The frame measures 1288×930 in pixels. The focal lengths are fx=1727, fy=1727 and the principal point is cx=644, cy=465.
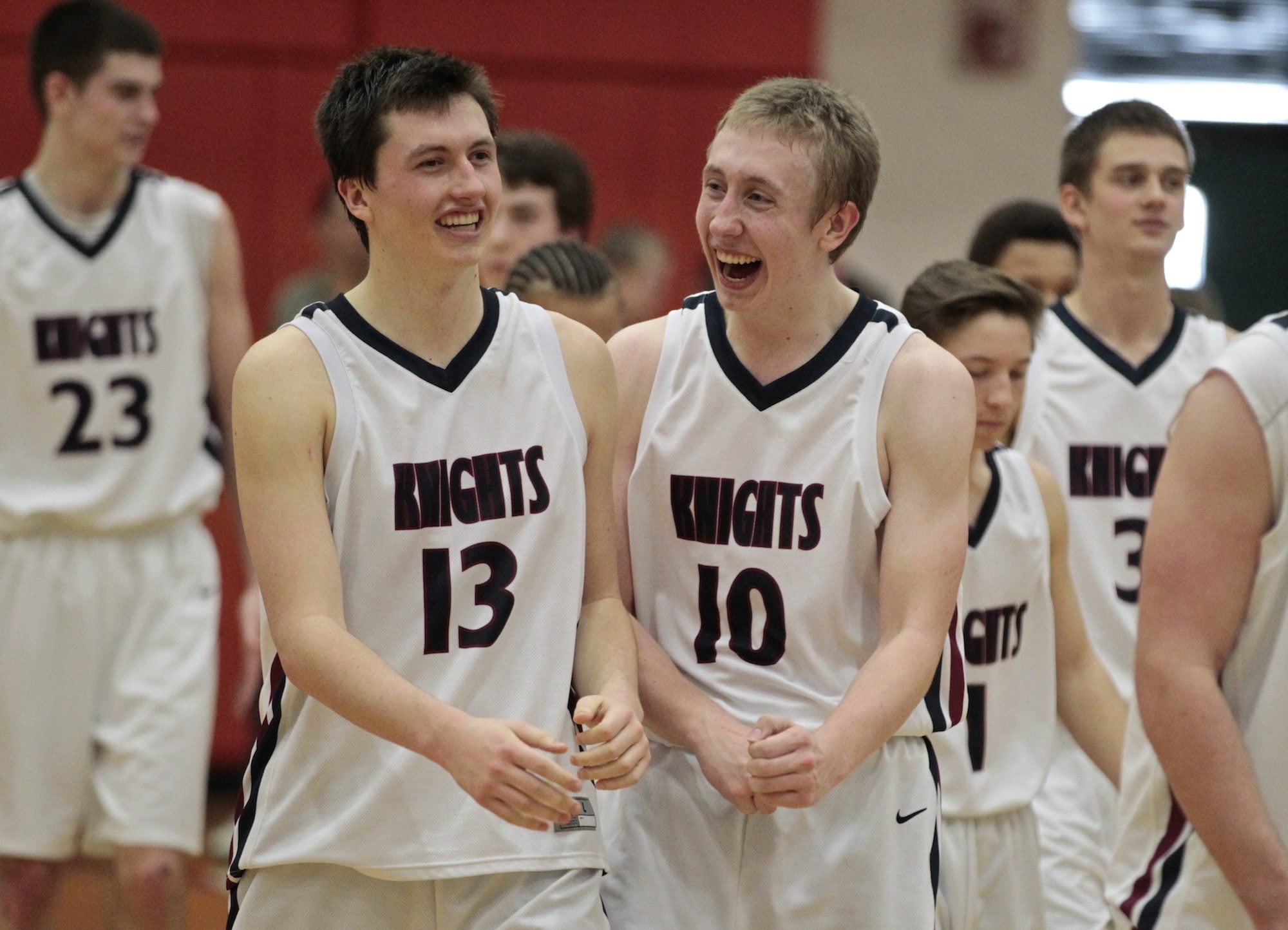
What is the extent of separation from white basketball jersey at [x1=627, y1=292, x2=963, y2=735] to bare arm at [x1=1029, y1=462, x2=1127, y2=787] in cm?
99

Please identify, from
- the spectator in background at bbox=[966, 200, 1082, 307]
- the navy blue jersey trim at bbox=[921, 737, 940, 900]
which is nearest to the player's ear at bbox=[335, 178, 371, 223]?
the navy blue jersey trim at bbox=[921, 737, 940, 900]

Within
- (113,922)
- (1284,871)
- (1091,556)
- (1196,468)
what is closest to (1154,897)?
(1284,871)

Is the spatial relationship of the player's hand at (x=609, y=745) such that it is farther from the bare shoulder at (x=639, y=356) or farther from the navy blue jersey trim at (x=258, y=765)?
the bare shoulder at (x=639, y=356)

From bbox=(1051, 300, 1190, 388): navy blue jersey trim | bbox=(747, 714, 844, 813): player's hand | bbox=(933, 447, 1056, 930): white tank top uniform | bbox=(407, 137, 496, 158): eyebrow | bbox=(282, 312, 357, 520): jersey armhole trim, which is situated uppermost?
bbox=(407, 137, 496, 158): eyebrow

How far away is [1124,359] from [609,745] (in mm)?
2839

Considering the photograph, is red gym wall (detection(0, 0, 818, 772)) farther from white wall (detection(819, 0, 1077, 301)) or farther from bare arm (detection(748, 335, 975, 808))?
bare arm (detection(748, 335, 975, 808))

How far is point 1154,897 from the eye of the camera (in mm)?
2943

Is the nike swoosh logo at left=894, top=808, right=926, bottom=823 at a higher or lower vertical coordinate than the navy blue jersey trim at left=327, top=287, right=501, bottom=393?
lower

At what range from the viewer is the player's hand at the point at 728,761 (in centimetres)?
293

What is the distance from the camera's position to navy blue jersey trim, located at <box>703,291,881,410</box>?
3168 mm

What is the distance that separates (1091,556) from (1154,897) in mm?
1994

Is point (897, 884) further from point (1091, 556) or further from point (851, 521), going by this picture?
point (1091, 556)

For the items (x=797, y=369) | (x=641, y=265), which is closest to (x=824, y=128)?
(x=797, y=369)

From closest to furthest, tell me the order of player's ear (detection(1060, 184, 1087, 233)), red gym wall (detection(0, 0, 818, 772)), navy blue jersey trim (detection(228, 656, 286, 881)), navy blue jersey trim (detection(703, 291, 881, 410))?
1. navy blue jersey trim (detection(228, 656, 286, 881))
2. navy blue jersey trim (detection(703, 291, 881, 410))
3. player's ear (detection(1060, 184, 1087, 233))
4. red gym wall (detection(0, 0, 818, 772))
